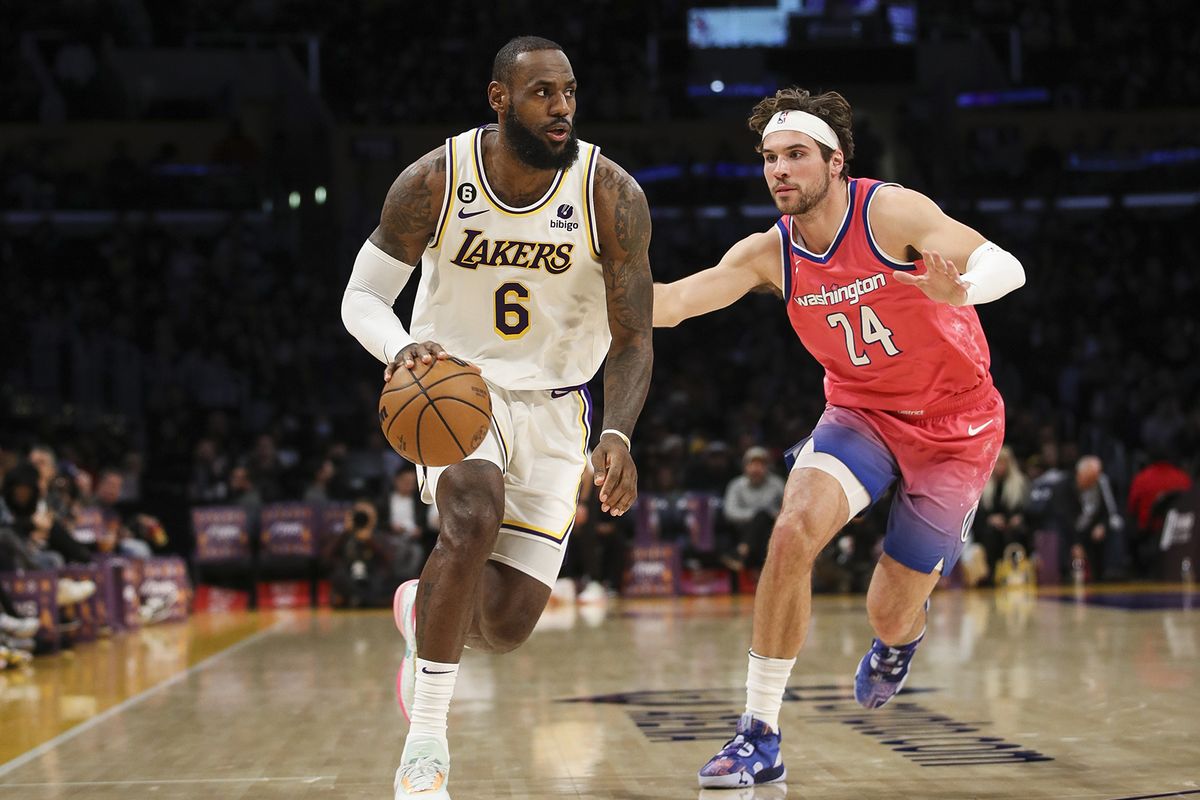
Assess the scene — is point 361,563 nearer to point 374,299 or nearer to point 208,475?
point 208,475

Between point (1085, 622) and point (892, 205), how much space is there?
6570 millimetres

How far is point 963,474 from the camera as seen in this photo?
18.1ft

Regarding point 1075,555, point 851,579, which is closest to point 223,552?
point 851,579

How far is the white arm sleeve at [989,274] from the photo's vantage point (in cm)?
484

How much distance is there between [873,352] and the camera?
540cm

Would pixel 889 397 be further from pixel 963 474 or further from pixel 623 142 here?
pixel 623 142

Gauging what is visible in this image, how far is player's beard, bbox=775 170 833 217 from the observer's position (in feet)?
17.3

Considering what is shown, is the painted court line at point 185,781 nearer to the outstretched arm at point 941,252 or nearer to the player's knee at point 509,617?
the player's knee at point 509,617

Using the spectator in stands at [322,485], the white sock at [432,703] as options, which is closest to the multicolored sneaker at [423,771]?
the white sock at [432,703]

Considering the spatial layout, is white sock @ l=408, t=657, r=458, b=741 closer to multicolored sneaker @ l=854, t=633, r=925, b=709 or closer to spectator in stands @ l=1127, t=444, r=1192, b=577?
multicolored sneaker @ l=854, t=633, r=925, b=709

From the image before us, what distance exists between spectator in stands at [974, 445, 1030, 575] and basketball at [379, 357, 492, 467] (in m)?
11.7

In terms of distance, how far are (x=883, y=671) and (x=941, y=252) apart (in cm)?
164

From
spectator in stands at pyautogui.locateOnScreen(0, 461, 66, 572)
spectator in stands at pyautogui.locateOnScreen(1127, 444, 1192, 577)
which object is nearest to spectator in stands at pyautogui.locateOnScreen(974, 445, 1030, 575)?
spectator in stands at pyautogui.locateOnScreen(1127, 444, 1192, 577)

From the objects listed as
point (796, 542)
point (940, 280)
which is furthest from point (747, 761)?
point (940, 280)
